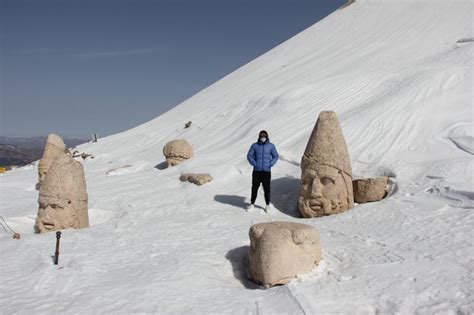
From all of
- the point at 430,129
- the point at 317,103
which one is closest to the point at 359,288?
the point at 430,129

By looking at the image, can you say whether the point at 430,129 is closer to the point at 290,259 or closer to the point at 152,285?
the point at 290,259

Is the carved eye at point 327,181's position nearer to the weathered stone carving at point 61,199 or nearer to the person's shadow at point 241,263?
the person's shadow at point 241,263

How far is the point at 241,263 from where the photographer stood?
19.8 ft

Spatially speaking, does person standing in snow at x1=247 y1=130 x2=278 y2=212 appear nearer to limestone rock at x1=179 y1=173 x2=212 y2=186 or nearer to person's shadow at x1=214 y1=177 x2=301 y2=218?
person's shadow at x1=214 y1=177 x2=301 y2=218

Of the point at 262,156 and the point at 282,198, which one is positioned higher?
the point at 262,156

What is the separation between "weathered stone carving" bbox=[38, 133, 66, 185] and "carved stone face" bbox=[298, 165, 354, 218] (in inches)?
367

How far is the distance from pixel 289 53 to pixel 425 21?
834 cm

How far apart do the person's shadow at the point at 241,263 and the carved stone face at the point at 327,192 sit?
1959mm

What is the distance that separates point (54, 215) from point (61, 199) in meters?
0.34

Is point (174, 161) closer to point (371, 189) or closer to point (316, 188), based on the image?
point (316, 188)

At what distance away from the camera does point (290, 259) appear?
524 centimetres

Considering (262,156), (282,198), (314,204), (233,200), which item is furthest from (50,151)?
(314,204)

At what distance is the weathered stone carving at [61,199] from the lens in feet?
27.1

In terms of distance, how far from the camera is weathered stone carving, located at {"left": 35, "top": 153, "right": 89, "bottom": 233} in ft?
27.1
